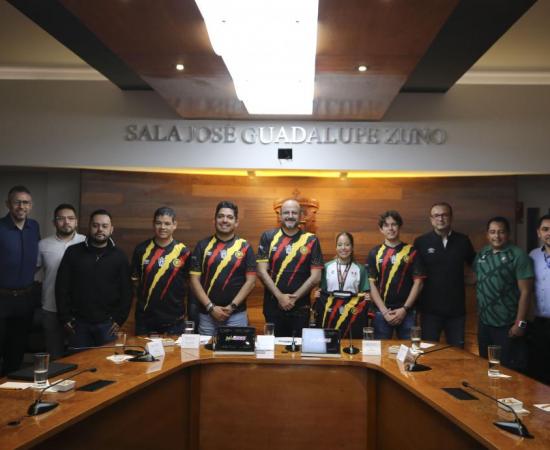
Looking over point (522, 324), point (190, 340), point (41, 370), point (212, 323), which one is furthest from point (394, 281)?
point (41, 370)

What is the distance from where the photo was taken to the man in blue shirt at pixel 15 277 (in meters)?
4.05

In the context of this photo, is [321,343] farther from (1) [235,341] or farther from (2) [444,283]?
(2) [444,283]

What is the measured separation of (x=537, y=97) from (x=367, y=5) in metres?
3.25

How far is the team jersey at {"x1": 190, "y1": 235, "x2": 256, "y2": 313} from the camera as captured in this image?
4.14m

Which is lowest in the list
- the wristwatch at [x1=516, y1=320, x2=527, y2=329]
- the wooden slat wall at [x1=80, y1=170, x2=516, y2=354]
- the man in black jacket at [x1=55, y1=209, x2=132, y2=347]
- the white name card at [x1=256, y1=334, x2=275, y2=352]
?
the white name card at [x1=256, y1=334, x2=275, y2=352]

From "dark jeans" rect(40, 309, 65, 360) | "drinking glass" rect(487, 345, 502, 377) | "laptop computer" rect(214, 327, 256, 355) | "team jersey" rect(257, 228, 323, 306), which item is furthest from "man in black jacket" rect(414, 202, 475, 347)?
"dark jeans" rect(40, 309, 65, 360)

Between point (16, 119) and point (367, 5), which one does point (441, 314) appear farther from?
point (16, 119)

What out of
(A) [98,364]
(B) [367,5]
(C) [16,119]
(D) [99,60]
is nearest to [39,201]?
(C) [16,119]

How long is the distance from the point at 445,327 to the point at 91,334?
9.25 feet

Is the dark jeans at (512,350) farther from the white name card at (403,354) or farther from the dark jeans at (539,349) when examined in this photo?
the white name card at (403,354)

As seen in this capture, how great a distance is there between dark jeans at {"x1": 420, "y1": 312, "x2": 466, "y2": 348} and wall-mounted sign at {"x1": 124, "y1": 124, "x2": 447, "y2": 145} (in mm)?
1841

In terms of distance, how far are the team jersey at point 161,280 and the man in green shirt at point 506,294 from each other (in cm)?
241

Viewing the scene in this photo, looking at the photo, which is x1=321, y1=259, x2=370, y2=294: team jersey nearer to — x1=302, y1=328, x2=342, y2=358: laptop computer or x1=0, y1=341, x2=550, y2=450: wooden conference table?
x1=0, y1=341, x2=550, y2=450: wooden conference table

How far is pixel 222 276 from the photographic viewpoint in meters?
4.14
